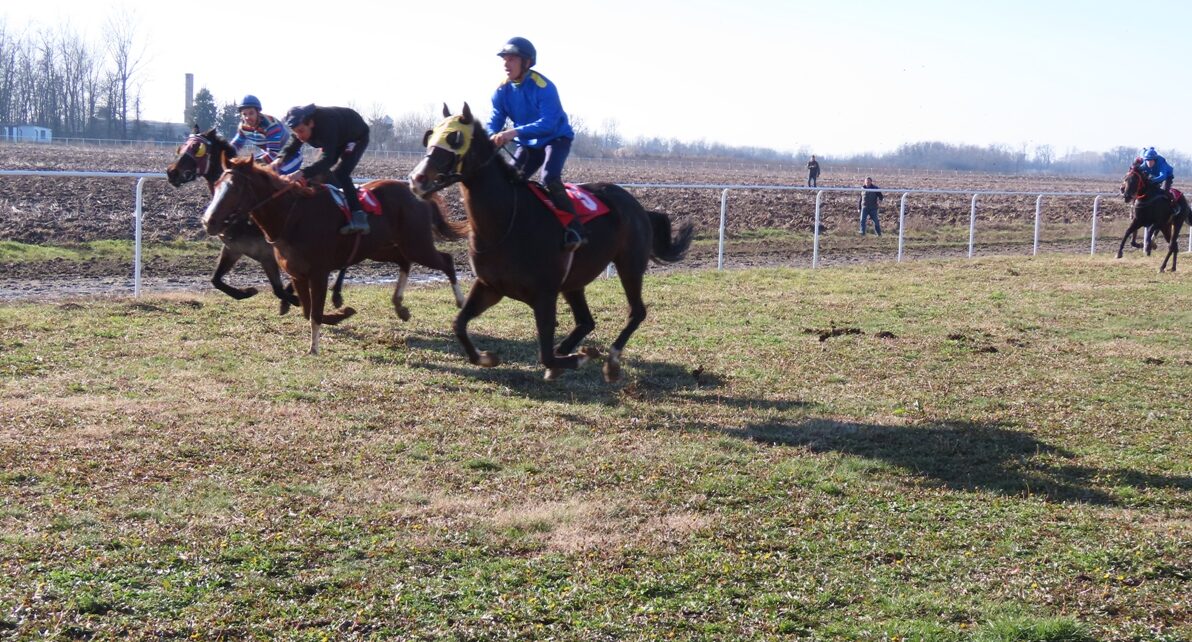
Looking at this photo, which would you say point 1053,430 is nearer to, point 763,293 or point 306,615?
point 306,615

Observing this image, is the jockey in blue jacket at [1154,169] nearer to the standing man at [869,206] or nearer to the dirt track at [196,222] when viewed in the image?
the dirt track at [196,222]

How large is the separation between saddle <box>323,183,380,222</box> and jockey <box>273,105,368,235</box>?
0.05m

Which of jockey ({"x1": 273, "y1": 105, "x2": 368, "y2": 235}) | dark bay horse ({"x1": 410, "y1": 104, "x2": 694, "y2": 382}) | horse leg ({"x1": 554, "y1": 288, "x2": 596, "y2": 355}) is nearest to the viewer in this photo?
dark bay horse ({"x1": 410, "y1": 104, "x2": 694, "y2": 382})

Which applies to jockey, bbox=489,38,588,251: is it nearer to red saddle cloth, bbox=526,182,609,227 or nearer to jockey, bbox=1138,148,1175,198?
red saddle cloth, bbox=526,182,609,227

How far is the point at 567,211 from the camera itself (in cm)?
846

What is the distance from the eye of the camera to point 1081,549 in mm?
5363

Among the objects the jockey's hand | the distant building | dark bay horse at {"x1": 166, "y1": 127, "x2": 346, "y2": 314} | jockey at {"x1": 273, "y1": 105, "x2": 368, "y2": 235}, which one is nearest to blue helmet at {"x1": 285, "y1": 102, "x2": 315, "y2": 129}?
jockey at {"x1": 273, "y1": 105, "x2": 368, "y2": 235}

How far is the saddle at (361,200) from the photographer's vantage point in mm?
10227

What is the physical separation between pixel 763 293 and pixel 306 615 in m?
11.3

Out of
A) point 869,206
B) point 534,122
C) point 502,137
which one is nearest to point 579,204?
point 534,122

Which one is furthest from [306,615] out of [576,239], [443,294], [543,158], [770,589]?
[443,294]

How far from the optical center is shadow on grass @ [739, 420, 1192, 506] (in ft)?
21.1

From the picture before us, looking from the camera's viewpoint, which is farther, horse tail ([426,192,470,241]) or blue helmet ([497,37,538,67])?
horse tail ([426,192,470,241])

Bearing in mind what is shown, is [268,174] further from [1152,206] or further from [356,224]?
[1152,206]
